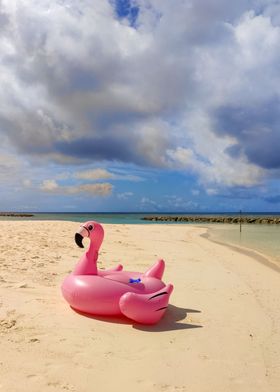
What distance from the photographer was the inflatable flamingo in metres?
5.47

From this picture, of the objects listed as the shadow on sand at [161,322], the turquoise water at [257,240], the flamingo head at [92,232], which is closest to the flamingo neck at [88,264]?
the flamingo head at [92,232]

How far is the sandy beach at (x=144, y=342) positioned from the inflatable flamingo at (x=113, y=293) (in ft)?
0.61

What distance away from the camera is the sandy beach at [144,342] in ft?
13.1

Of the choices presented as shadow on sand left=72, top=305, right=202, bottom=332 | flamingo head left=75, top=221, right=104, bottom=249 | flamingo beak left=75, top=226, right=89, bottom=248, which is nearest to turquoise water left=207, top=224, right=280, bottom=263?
shadow on sand left=72, top=305, right=202, bottom=332

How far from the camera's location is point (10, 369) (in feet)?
13.2

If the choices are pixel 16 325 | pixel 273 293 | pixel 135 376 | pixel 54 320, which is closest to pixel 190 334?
pixel 135 376

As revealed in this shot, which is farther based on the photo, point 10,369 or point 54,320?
point 54,320

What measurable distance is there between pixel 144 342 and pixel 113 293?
2.93 feet

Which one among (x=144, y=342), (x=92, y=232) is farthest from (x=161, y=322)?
(x=92, y=232)

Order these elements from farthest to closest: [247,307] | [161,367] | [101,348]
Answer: [247,307], [101,348], [161,367]

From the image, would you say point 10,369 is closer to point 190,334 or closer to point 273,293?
point 190,334

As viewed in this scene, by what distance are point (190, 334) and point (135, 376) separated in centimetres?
154

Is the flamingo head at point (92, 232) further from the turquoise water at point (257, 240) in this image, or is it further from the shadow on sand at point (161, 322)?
the turquoise water at point (257, 240)

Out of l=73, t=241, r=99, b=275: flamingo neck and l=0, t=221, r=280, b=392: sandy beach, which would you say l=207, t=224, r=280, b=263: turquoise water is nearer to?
l=0, t=221, r=280, b=392: sandy beach
